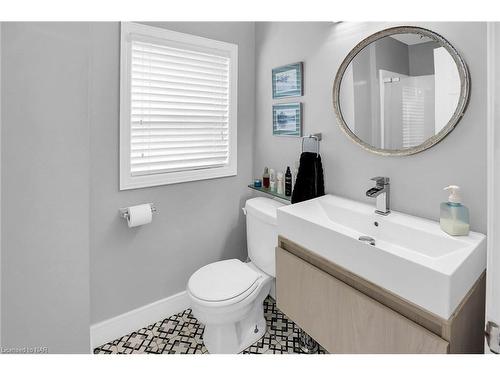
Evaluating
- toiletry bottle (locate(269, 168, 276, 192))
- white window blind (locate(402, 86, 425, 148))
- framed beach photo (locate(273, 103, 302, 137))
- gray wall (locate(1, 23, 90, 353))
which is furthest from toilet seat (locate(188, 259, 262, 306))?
Result: white window blind (locate(402, 86, 425, 148))

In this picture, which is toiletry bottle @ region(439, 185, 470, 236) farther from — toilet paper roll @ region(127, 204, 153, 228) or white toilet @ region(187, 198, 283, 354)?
toilet paper roll @ region(127, 204, 153, 228)

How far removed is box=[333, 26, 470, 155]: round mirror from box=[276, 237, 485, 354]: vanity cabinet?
66 centimetres

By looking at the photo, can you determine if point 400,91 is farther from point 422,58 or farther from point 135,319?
point 135,319

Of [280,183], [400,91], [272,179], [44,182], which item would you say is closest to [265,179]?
[272,179]

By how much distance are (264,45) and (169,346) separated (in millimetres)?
2213

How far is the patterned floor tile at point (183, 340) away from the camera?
5.61ft

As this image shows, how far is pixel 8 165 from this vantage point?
30.7 inches

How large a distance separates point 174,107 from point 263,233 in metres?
1.05

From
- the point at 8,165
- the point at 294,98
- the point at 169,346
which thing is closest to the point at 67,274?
the point at 8,165

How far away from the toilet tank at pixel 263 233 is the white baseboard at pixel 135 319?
2.23ft

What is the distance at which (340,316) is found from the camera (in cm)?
116

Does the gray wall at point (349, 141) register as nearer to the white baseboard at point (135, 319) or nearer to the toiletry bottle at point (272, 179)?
the toiletry bottle at point (272, 179)

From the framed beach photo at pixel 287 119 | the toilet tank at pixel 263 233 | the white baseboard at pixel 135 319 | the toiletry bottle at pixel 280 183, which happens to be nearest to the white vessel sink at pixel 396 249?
the toilet tank at pixel 263 233

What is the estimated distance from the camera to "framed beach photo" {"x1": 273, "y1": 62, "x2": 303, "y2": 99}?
1831mm
